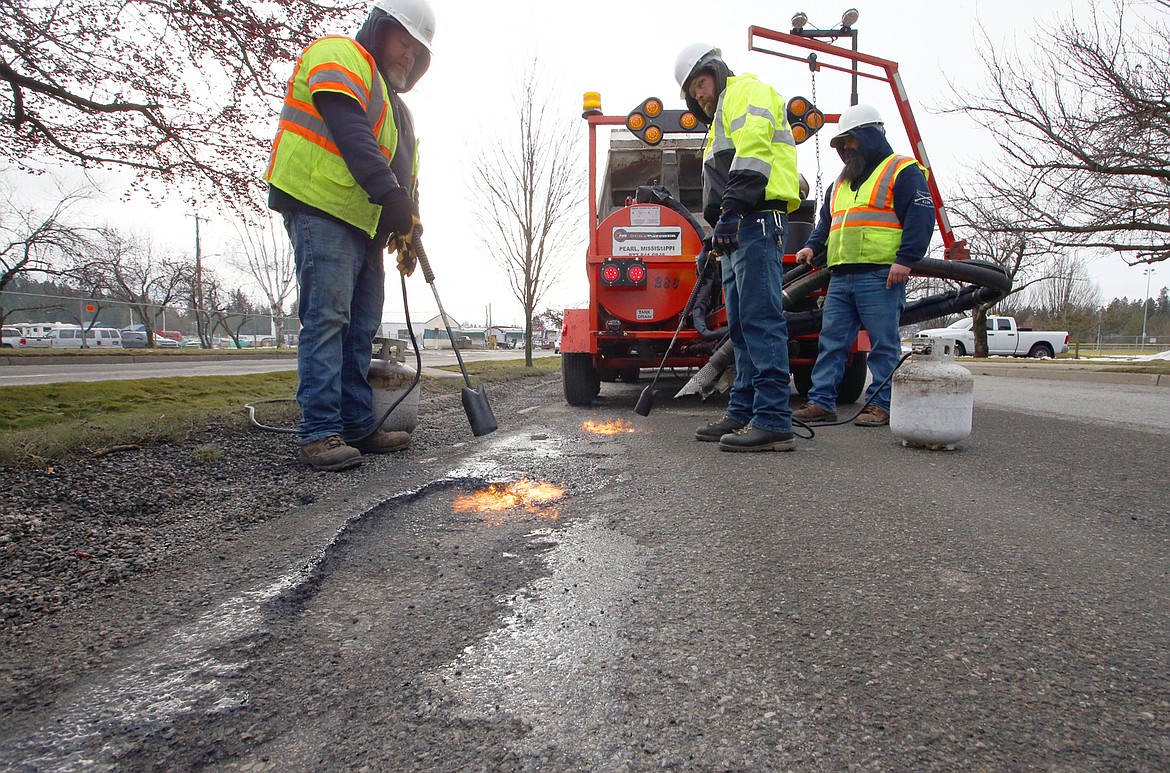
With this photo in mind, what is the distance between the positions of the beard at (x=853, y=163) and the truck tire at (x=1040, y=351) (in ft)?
98.1

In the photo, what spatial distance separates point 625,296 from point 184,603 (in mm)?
4448

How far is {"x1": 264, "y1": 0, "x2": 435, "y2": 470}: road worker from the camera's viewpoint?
298cm

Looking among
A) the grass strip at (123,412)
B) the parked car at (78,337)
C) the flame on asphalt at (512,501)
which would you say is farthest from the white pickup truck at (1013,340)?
the parked car at (78,337)

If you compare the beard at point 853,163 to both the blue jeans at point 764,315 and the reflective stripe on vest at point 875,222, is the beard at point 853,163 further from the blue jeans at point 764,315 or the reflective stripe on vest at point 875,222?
the blue jeans at point 764,315

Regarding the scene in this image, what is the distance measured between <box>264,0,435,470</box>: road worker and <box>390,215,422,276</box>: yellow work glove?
0.02m

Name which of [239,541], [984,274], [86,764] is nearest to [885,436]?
[984,274]

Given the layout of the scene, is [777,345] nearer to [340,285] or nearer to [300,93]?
[340,285]

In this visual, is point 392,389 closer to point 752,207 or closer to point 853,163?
point 752,207

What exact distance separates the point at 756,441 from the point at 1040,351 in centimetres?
3188

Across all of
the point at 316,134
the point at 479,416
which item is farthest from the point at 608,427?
the point at 316,134

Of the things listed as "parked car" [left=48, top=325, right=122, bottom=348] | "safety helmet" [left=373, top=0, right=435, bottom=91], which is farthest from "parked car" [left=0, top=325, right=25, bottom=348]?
"safety helmet" [left=373, top=0, right=435, bottom=91]

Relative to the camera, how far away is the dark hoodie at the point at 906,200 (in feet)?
13.6

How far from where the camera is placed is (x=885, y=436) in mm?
4008

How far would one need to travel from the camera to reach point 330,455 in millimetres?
3053
